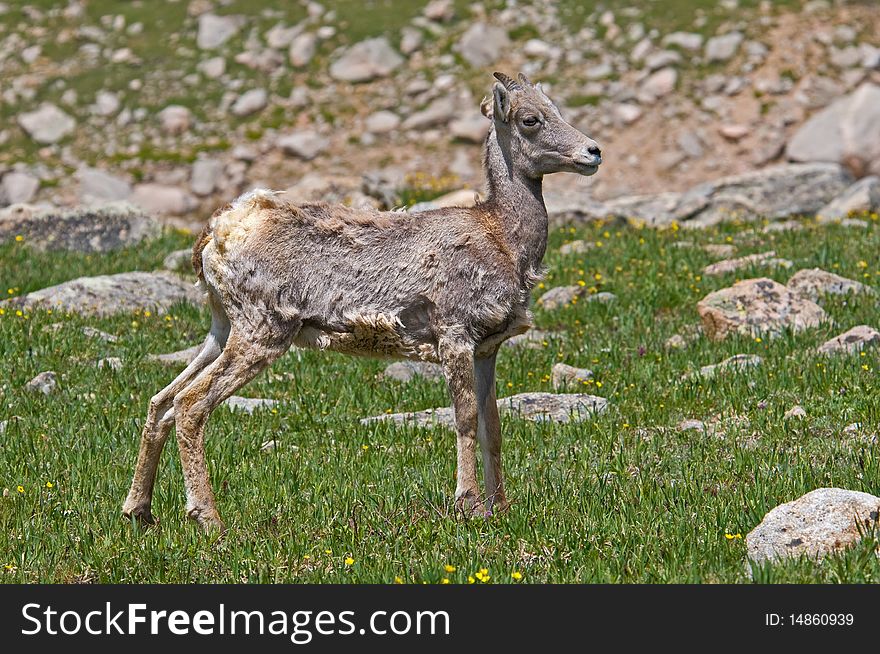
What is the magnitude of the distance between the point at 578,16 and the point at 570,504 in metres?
27.4

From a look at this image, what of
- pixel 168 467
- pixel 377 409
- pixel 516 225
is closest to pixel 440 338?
pixel 516 225

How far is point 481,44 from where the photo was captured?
33.4 m

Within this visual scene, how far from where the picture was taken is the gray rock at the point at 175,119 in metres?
32.9

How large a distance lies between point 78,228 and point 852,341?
11500 millimetres

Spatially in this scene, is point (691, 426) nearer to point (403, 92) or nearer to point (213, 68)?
A: point (403, 92)

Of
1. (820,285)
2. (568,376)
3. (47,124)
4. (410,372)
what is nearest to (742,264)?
(820,285)

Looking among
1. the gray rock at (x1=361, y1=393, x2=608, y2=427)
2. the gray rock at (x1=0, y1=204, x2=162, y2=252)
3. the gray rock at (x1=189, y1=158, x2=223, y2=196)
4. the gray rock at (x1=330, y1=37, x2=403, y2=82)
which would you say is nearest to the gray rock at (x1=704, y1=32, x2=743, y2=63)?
the gray rock at (x1=330, y1=37, x2=403, y2=82)

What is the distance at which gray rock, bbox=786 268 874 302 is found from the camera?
14.4 meters

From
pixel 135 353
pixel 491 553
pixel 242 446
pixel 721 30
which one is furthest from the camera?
pixel 721 30

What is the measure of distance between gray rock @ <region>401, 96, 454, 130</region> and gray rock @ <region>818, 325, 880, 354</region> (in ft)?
66.1

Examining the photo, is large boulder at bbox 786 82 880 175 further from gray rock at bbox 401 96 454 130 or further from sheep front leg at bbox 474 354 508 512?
sheep front leg at bbox 474 354 508 512

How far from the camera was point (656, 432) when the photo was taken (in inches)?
412

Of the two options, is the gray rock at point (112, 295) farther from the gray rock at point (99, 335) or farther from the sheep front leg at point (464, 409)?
the sheep front leg at point (464, 409)

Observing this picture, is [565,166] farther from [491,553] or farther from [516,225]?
[491,553]
